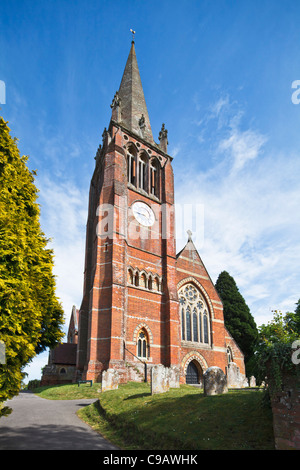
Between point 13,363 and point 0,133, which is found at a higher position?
point 0,133

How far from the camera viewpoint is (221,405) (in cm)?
866

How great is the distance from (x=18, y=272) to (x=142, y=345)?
1668 cm

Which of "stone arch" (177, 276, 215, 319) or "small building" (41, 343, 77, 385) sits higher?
"stone arch" (177, 276, 215, 319)

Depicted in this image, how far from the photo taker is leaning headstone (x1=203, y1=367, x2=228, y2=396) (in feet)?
34.1

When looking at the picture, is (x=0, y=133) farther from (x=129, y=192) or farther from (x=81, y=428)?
(x=129, y=192)

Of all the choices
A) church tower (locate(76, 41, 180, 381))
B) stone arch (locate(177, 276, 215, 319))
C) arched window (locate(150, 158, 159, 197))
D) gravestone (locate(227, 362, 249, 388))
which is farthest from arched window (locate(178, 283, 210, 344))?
gravestone (locate(227, 362, 249, 388))

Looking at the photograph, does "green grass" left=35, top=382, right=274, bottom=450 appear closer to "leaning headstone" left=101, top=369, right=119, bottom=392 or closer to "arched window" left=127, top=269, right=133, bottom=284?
"leaning headstone" left=101, top=369, right=119, bottom=392

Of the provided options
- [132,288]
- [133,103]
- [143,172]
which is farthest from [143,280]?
[133,103]

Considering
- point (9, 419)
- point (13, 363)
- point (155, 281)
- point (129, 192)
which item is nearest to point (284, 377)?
point (13, 363)

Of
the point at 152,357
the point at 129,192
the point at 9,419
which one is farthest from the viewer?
the point at 129,192

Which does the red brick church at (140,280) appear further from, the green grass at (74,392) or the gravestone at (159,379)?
the gravestone at (159,379)

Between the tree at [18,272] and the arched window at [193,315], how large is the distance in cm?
1636

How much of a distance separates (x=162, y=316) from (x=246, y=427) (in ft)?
60.8

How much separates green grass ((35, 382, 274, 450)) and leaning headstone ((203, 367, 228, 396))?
47 cm
